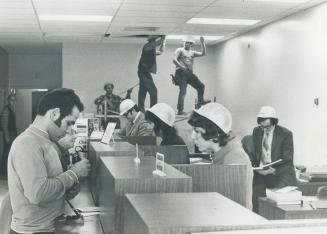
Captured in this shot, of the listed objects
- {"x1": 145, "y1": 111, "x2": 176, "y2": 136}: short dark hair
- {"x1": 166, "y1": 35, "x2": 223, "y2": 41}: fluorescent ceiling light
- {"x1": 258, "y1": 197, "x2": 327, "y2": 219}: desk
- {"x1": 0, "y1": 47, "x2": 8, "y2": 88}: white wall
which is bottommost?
{"x1": 258, "y1": 197, "x2": 327, "y2": 219}: desk

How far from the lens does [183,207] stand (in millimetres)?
1259

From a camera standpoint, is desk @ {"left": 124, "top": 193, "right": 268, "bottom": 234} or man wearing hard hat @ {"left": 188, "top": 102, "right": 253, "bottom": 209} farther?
man wearing hard hat @ {"left": 188, "top": 102, "right": 253, "bottom": 209}

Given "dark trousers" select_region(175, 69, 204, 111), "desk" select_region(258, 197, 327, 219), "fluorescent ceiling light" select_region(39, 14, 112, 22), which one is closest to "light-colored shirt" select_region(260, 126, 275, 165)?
"desk" select_region(258, 197, 327, 219)

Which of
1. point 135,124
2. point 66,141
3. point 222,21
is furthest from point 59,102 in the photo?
point 222,21

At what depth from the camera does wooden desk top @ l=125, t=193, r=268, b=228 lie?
1104 mm

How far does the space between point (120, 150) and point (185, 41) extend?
7178 mm

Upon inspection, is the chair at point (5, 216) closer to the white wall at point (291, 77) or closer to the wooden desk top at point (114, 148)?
the wooden desk top at point (114, 148)

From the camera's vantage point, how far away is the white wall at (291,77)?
6.85 metres

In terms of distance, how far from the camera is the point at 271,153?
5.72 meters

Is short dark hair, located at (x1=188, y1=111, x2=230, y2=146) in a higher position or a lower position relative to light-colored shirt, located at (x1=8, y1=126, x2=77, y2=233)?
higher

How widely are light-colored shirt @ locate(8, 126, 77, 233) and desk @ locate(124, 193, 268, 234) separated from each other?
2.76 ft

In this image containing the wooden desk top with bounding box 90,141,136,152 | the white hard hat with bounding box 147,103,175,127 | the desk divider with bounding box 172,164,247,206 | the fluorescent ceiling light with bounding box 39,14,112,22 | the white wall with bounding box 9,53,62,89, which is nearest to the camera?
the desk divider with bounding box 172,164,247,206

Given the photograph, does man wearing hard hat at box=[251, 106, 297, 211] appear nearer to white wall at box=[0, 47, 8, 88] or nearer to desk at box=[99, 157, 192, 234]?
desk at box=[99, 157, 192, 234]

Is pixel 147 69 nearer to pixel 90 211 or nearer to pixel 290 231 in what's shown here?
pixel 90 211
